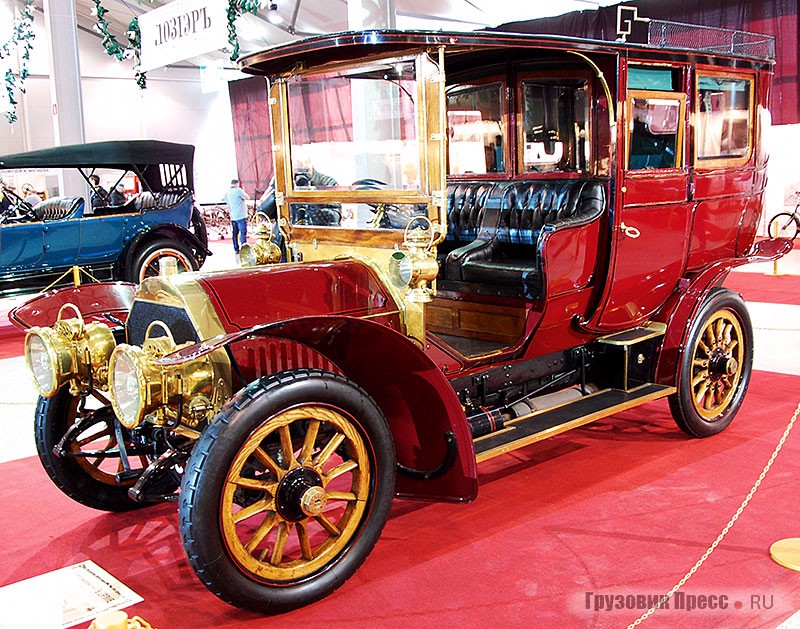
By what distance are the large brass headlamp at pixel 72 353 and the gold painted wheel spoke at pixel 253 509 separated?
856 mm

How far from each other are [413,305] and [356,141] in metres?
0.81

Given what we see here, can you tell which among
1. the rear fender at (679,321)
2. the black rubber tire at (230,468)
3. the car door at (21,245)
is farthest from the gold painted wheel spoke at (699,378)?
the car door at (21,245)

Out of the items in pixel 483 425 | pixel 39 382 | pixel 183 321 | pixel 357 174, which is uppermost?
pixel 357 174

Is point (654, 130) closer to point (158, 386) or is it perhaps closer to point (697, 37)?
point (697, 37)

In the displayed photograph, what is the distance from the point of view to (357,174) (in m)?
3.39

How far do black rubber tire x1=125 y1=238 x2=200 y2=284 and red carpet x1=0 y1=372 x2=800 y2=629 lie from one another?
16.1 feet

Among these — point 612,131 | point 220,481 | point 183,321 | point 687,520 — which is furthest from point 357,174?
point 687,520

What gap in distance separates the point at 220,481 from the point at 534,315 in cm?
172

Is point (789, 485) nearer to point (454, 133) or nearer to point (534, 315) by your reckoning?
point (534, 315)

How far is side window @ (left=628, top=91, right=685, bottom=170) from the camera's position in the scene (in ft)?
12.5

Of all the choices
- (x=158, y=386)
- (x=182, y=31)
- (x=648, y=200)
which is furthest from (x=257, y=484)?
(x=182, y=31)

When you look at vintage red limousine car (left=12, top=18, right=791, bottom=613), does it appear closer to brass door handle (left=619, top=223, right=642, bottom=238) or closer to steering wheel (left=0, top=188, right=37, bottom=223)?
brass door handle (left=619, top=223, right=642, bottom=238)

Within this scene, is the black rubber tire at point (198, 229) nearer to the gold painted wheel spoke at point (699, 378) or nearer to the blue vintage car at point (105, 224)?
the blue vintage car at point (105, 224)

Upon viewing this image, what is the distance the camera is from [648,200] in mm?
3883
